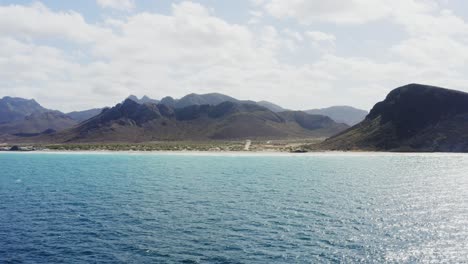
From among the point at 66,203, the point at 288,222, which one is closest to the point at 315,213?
the point at 288,222

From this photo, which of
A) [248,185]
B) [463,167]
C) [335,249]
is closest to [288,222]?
[335,249]

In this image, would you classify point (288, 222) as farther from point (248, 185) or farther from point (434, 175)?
point (434, 175)

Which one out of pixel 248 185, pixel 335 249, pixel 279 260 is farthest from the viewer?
pixel 248 185

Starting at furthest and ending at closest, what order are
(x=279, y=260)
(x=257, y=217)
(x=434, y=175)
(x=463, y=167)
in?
(x=463, y=167), (x=434, y=175), (x=257, y=217), (x=279, y=260)

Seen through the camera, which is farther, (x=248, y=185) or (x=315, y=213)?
(x=248, y=185)

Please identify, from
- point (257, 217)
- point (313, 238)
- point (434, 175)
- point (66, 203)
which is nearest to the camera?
point (313, 238)

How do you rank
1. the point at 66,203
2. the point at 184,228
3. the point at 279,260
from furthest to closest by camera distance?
the point at 66,203
the point at 184,228
the point at 279,260

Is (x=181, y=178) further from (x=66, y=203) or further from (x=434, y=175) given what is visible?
(x=434, y=175)
